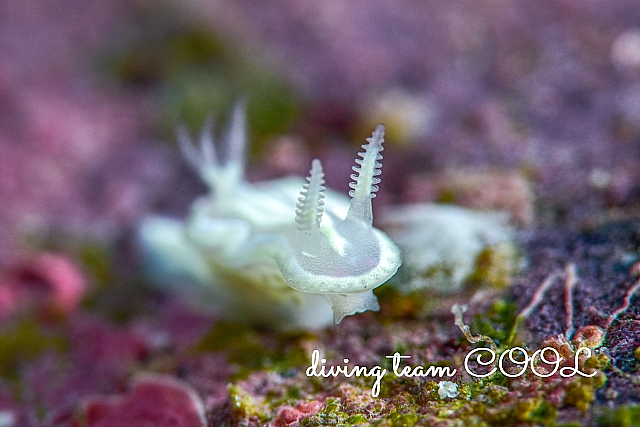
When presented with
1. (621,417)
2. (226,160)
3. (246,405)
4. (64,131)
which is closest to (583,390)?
(621,417)

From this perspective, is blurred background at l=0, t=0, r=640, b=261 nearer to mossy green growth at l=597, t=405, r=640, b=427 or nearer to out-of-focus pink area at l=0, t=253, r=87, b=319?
out-of-focus pink area at l=0, t=253, r=87, b=319

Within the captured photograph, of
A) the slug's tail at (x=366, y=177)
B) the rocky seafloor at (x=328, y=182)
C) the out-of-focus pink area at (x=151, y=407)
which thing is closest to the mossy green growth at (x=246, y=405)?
the rocky seafloor at (x=328, y=182)

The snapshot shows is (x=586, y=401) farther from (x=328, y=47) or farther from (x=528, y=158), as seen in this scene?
(x=328, y=47)

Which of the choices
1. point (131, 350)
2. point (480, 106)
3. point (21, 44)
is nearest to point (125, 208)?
point (131, 350)

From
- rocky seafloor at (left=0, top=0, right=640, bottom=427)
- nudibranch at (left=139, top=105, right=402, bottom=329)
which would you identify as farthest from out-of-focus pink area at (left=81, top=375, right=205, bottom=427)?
nudibranch at (left=139, top=105, right=402, bottom=329)

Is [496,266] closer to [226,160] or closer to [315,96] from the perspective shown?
[226,160]

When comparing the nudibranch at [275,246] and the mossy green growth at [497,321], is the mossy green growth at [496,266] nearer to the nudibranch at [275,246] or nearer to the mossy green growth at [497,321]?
the mossy green growth at [497,321]
